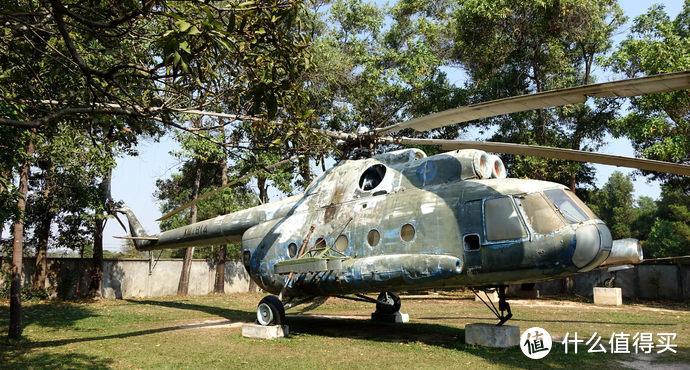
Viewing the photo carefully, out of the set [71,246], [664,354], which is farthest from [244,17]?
[71,246]

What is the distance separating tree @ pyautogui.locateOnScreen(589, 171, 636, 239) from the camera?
64500mm

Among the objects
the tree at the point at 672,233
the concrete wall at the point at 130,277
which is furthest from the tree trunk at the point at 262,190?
the tree at the point at 672,233

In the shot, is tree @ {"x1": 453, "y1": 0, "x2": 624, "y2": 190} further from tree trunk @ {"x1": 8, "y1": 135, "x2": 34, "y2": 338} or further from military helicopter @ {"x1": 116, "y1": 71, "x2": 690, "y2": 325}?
tree trunk @ {"x1": 8, "y1": 135, "x2": 34, "y2": 338}

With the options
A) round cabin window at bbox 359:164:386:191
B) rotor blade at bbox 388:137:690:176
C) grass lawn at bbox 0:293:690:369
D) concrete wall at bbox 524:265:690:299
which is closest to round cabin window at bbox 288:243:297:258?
grass lawn at bbox 0:293:690:369

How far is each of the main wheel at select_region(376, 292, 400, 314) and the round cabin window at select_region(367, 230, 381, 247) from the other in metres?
4.38

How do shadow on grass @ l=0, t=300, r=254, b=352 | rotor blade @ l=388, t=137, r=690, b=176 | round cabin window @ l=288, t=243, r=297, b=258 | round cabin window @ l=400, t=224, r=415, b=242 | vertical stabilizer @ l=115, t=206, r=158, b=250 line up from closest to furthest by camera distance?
1. rotor blade @ l=388, t=137, r=690, b=176
2. round cabin window @ l=400, t=224, r=415, b=242
3. shadow on grass @ l=0, t=300, r=254, b=352
4. round cabin window @ l=288, t=243, r=297, b=258
5. vertical stabilizer @ l=115, t=206, r=158, b=250

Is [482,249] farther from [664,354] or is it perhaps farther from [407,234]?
[664,354]

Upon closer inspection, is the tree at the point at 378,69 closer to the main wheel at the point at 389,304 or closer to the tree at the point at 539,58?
the tree at the point at 539,58

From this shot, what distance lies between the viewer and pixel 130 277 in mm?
Result: 25141

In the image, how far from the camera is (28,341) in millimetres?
11070

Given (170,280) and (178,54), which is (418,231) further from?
(170,280)

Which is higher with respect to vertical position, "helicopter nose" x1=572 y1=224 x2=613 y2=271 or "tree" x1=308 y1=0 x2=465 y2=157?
"tree" x1=308 y1=0 x2=465 y2=157

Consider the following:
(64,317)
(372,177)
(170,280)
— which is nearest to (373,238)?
(372,177)

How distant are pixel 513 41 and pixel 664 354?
18.9 metres
